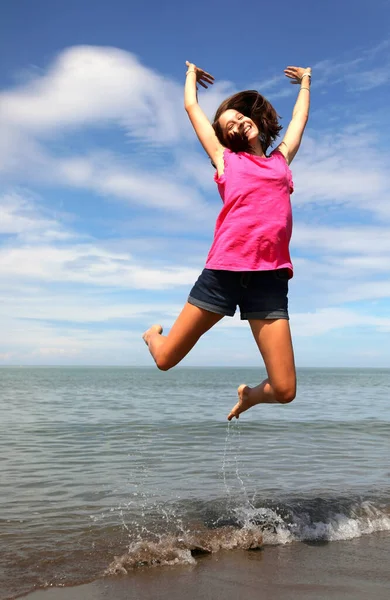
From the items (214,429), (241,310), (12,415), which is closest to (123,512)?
(241,310)

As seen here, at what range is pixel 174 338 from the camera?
14.5ft

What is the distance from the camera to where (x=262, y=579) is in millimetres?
3781

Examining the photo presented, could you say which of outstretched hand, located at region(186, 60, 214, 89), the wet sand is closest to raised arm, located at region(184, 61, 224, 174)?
outstretched hand, located at region(186, 60, 214, 89)

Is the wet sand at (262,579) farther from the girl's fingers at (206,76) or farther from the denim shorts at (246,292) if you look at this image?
the girl's fingers at (206,76)

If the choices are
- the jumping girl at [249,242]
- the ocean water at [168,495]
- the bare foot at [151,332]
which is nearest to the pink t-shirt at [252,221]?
the jumping girl at [249,242]

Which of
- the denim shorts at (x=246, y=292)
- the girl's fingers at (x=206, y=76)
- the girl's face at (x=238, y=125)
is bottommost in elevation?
the denim shorts at (x=246, y=292)

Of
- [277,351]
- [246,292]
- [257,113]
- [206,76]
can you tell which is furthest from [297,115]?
[277,351]

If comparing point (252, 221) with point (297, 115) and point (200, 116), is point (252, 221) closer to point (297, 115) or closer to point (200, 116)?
point (200, 116)

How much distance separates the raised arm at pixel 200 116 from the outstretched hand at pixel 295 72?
0.77 meters

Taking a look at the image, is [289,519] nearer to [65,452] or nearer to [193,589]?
[193,589]

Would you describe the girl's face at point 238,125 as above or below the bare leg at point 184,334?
above

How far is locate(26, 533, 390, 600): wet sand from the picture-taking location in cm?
351

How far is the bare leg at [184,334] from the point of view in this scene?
4.30 m

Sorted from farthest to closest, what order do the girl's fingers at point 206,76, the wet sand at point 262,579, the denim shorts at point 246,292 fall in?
the girl's fingers at point 206,76 < the denim shorts at point 246,292 < the wet sand at point 262,579
